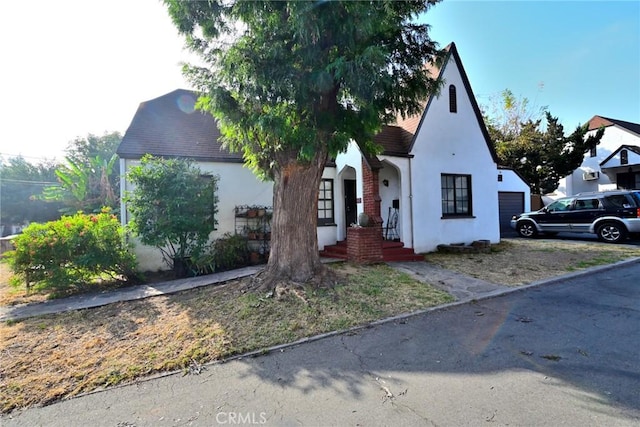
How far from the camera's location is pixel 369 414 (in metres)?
2.72

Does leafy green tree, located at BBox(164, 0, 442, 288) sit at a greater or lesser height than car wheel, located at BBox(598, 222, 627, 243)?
greater

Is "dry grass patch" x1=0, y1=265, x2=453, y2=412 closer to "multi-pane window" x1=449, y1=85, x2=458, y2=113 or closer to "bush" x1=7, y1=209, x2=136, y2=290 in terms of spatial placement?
"bush" x1=7, y1=209, x2=136, y2=290

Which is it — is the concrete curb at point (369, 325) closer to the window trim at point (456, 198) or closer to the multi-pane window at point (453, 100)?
the window trim at point (456, 198)

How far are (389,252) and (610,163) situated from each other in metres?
22.4

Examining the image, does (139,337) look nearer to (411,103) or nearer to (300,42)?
(300,42)

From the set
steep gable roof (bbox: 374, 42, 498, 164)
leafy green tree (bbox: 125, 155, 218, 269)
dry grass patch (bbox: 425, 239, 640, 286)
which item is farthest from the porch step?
leafy green tree (bbox: 125, 155, 218, 269)

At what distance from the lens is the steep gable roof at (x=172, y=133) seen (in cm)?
932

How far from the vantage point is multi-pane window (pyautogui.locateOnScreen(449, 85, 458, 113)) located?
11.4 metres

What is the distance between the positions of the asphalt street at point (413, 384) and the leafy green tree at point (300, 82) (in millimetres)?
2647

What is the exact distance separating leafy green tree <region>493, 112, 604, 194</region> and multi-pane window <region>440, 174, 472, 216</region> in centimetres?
1246

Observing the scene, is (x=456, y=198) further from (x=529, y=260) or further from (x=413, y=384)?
(x=413, y=384)

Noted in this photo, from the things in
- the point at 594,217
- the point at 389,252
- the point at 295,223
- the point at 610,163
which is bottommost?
the point at 389,252

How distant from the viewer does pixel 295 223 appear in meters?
6.40

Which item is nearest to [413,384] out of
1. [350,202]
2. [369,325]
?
[369,325]
